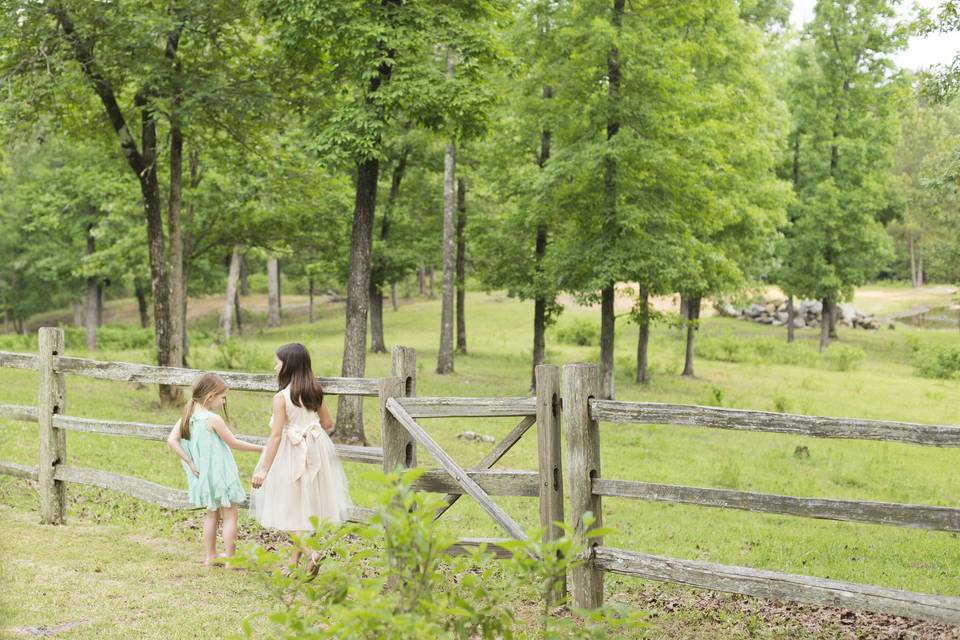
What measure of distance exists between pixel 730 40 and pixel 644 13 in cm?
628

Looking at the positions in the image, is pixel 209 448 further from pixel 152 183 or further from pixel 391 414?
pixel 152 183

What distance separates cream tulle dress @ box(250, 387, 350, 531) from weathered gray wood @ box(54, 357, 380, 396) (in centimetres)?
44

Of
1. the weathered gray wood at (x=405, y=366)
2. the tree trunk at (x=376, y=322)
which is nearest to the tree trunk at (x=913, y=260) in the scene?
the tree trunk at (x=376, y=322)

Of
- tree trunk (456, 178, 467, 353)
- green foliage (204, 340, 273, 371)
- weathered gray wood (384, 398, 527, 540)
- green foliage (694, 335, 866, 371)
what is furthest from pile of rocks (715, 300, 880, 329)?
weathered gray wood (384, 398, 527, 540)

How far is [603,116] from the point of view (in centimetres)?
2133

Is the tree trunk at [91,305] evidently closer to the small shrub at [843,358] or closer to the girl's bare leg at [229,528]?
the small shrub at [843,358]

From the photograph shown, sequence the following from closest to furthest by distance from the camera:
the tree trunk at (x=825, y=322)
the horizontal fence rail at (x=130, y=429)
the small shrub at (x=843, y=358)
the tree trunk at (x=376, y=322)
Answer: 1. the horizontal fence rail at (x=130, y=429)
2. the tree trunk at (x=376, y=322)
3. the small shrub at (x=843, y=358)
4. the tree trunk at (x=825, y=322)

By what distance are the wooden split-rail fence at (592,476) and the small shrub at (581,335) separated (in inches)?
1286

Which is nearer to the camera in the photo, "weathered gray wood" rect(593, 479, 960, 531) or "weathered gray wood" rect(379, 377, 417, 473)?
"weathered gray wood" rect(593, 479, 960, 531)

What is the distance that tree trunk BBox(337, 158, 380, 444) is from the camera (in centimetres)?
1556

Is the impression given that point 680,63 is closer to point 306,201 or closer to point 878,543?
point 306,201

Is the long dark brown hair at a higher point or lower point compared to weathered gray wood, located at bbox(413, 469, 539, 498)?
higher

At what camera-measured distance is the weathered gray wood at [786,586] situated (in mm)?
5195

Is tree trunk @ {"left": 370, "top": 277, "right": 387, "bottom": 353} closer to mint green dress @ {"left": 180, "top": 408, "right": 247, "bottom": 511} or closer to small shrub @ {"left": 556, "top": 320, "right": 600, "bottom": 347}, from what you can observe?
small shrub @ {"left": 556, "top": 320, "right": 600, "bottom": 347}
